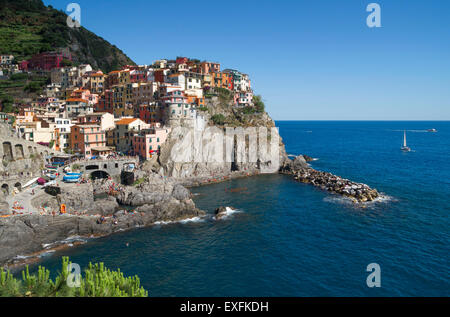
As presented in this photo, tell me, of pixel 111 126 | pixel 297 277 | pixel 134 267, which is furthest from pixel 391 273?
pixel 111 126

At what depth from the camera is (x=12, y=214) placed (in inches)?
1606

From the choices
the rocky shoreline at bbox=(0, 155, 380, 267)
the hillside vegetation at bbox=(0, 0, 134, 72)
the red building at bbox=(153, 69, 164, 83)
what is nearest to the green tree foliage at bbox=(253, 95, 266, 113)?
the red building at bbox=(153, 69, 164, 83)

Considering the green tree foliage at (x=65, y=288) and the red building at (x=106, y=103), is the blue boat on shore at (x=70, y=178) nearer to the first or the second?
the green tree foliage at (x=65, y=288)

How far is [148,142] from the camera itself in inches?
2751

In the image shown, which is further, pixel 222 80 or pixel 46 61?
pixel 46 61

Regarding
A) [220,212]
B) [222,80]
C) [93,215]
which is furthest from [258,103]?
[93,215]

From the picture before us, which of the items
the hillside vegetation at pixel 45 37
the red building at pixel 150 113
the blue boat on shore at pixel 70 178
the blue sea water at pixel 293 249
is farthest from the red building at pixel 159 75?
the hillside vegetation at pixel 45 37

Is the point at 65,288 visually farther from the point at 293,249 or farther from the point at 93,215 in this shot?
the point at 93,215

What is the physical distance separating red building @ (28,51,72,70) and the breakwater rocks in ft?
330

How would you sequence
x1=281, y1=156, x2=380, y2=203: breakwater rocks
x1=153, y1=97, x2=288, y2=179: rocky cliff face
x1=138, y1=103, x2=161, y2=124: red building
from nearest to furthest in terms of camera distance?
x1=281, y1=156, x2=380, y2=203: breakwater rocks, x1=153, y1=97, x2=288, y2=179: rocky cliff face, x1=138, y1=103, x2=161, y2=124: red building

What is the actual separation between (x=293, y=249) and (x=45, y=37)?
510ft

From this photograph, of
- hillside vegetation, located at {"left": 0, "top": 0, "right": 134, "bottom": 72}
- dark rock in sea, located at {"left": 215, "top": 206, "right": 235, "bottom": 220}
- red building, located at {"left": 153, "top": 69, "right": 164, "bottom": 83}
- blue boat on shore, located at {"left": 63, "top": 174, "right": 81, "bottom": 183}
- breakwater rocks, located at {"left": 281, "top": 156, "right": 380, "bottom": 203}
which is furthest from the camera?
hillside vegetation, located at {"left": 0, "top": 0, "right": 134, "bottom": 72}

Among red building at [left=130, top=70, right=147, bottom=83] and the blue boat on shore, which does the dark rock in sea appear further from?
red building at [left=130, top=70, right=147, bottom=83]

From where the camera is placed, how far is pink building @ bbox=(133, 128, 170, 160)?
6981cm
